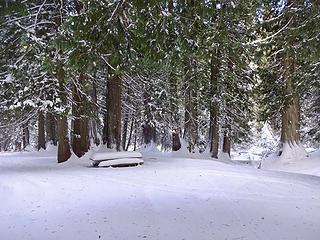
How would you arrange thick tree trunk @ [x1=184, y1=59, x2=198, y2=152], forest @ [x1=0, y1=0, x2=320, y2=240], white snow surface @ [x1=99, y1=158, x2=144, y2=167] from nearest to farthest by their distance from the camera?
forest @ [x1=0, y1=0, x2=320, y2=240] → white snow surface @ [x1=99, y1=158, x2=144, y2=167] → thick tree trunk @ [x1=184, y1=59, x2=198, y2=152]

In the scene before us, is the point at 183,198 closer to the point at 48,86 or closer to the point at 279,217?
the point at 279,217

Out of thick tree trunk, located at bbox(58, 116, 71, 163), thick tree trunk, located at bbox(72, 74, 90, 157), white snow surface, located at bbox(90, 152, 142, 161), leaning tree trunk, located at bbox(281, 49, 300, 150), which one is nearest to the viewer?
white snow surface, located at bbox(90, 152, 142, 161)

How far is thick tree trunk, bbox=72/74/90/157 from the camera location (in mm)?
13859

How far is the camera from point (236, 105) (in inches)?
797

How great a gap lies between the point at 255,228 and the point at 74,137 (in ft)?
33.5

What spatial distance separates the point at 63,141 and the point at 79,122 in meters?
0.91

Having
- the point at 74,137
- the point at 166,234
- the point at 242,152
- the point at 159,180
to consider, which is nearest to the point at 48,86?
the point at 74,137

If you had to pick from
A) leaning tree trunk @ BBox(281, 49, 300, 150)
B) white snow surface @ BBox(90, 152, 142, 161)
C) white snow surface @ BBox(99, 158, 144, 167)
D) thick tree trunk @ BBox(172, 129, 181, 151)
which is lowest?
white snow surface @ BBox(99, 158, 144, 167)

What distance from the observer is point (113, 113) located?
15297 millimetres

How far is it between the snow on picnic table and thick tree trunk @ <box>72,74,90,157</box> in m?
3.33

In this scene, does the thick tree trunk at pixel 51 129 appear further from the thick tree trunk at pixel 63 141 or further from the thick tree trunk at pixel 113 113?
the thick tree trunk at pixel 63 141

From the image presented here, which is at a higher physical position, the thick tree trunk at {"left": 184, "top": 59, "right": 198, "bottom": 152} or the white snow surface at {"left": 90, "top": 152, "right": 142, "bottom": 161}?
the thick tree trunk at {"left": 184, "top": 59, "right": 198, "bottom": 152}

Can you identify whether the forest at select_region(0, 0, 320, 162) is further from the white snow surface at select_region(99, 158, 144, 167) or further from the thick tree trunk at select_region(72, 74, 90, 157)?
the white snow surface at select_region(99, 158, 144, 167)

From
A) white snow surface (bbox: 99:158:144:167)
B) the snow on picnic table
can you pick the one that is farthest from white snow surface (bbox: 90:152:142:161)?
the snow on picnic table
